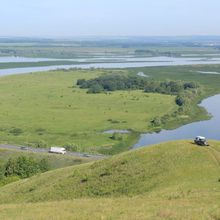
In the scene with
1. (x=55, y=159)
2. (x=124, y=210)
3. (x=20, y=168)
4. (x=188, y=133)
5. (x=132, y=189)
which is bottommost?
(x=188, y=133)

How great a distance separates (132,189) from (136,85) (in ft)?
476

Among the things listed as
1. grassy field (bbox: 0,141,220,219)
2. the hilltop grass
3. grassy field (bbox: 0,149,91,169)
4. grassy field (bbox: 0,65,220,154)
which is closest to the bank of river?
grassy field (bbox: 0,65,220,154)

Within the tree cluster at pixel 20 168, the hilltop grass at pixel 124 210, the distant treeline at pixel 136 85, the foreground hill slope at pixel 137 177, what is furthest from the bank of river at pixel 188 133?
the hilltop grass at pixel 124 210

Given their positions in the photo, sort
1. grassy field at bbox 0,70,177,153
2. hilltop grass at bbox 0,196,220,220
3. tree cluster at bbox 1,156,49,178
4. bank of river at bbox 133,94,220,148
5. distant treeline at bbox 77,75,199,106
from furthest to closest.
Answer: distant treeline at bbox 77,75,199,106 < bank of river at bbox 133,94,220,148 < grassy field at bbox 0,70,177,153 < tree cluster at bbox 1,156,49,178 < hilltop grass at bbox 0,196,220,220

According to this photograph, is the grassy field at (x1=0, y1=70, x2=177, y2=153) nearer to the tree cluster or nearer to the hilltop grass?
the tree cluster

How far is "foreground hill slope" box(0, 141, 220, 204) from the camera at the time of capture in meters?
38.8

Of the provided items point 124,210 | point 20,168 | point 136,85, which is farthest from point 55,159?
point 136,85

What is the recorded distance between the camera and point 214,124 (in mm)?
113562

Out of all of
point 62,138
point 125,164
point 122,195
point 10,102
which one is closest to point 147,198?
point 122,195

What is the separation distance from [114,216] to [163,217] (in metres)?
3.14

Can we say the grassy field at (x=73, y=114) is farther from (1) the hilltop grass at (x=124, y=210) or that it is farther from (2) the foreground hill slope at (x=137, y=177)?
(1) the hilltop grass at (x=124, y=210)

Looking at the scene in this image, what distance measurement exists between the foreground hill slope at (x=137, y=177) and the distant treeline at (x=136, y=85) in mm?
112392

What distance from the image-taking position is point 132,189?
39656mm

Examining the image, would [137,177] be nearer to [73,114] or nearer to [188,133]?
[188,133]
